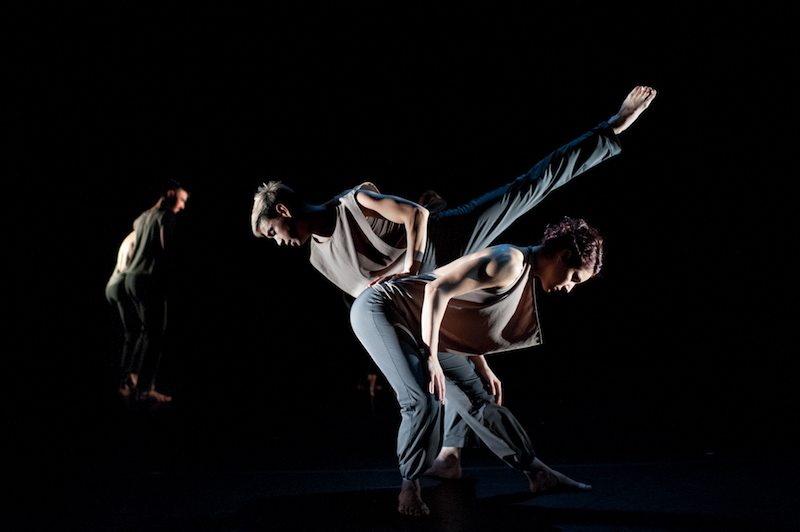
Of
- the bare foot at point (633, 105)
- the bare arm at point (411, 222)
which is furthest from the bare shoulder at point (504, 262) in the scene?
the bare foot at point (633, 105)

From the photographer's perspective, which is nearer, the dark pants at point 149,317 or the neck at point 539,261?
the neck at point 539,261

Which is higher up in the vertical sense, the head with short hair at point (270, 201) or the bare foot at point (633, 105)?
the bare foot at point (633, 105)

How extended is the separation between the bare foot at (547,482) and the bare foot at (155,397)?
265 centimetres

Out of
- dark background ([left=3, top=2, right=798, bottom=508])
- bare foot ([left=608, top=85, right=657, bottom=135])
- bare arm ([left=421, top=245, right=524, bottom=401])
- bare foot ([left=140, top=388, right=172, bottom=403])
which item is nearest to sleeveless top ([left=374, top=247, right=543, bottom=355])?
bare arm ([left=421, top=245, right=524, bottom=401])

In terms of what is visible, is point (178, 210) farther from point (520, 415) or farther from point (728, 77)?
point (728, 77)

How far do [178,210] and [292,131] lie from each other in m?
0.94

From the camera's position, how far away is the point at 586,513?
4.85 feet

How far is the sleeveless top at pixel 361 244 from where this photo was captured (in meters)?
1.98

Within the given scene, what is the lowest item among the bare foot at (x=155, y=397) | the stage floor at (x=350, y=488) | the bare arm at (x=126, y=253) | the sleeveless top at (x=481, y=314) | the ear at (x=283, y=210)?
the stage floor at (x=350, y=488)

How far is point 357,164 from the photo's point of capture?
154 inches

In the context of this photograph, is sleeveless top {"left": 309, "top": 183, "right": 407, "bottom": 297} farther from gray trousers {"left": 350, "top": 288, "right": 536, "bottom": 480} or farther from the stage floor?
the stage floor

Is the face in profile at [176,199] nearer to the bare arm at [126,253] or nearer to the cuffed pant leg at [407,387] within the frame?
the bare arm at [126,253]

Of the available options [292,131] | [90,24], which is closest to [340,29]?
[292,131]

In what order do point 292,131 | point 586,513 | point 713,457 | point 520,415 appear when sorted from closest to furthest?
point 586,513 < point 713,457 < point 520,415 < point 292,131
